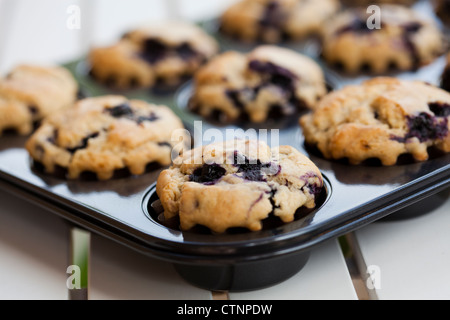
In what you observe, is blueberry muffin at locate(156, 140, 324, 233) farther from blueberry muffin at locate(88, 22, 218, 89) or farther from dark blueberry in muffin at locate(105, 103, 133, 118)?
blueberry muffin at locate(88, 22, 218, 89)

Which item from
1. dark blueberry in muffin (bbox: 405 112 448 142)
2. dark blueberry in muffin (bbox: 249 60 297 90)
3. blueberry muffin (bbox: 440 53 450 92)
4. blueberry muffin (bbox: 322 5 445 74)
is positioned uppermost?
blueberry muffin (bbox: 322 5 445 74)

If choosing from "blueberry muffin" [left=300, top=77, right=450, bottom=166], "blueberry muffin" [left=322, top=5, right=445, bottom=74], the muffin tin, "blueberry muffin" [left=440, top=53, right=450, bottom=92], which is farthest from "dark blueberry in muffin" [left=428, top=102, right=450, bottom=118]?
"blueberry muffin" [left=322, top=5, right=445, bottom=74]

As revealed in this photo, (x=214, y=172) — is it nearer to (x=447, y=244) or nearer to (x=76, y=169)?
(x=76, y=169)

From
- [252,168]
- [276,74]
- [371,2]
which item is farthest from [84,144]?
[371,2]

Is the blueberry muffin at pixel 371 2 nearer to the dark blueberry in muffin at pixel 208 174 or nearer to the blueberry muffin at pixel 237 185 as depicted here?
the blueberry muffin at pixel 237 185

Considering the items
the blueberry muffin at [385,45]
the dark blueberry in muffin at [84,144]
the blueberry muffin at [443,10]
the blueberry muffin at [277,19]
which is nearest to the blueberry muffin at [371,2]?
the blueberry muffin at [443,10]

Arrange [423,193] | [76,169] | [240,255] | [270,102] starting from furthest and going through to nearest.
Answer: [270,102] < [76,169] < [423,193] < [240,255]
